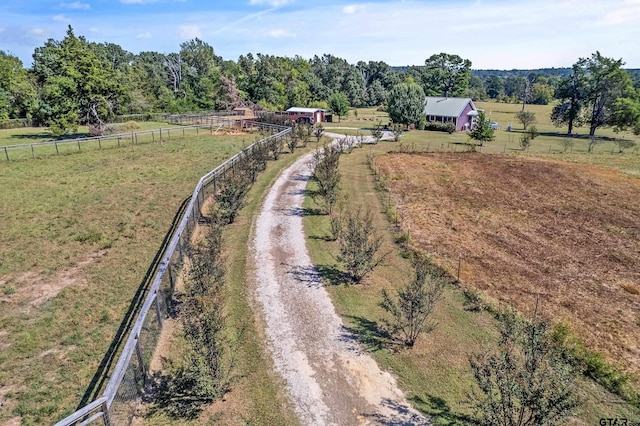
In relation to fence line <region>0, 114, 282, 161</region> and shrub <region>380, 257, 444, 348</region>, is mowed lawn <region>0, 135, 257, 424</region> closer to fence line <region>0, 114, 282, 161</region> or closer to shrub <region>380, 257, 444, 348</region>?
fence line <region>0, 114, 282, 161</region>

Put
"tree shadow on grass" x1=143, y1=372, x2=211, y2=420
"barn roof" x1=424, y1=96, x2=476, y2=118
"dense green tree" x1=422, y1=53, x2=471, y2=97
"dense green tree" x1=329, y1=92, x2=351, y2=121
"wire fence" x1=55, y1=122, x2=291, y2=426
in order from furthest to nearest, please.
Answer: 1. "dense green tree" x1=422, y1=53, x2=471, y2=97
2. "dense green tree" x1=329, y1=92, x2=351, y2=121
3. "barn roof" x1=424, y1=96, x2=476, y2=118
4. "tree shadow on grass" x1=143, y1=372, x2=211, y2=420
5. "wire fence" x1=55, y1=122, x2=291, y2=426

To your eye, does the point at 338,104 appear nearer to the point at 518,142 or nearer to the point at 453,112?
the point at 453,112


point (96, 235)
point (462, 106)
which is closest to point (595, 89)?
point (462, 106)

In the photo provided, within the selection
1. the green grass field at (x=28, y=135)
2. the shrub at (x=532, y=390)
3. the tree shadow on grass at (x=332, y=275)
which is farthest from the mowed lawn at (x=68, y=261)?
the green grass field at (x=28, y=135)

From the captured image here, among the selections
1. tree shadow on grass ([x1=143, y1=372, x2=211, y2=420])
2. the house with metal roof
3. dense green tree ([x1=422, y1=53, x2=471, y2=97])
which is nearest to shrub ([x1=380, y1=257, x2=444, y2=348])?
tree shadow on grass ([x1=143, y1=372, x2=211, y2=420])

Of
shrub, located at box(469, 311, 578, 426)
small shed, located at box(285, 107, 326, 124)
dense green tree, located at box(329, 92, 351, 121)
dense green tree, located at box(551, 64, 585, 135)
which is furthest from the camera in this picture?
dense green tree, located at box(329, 92, 351, 121)

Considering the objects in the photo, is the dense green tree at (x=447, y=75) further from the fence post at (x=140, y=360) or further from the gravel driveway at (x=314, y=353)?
the fence post at (x=140, y=360)
